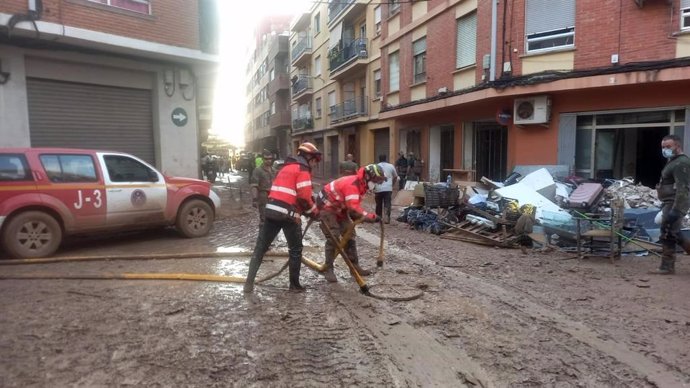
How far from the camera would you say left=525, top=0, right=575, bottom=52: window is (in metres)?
12.2

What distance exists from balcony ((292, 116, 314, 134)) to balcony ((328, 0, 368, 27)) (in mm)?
7956

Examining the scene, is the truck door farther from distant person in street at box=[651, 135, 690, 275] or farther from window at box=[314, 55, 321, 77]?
window at box=[314, 55, 321, 77]

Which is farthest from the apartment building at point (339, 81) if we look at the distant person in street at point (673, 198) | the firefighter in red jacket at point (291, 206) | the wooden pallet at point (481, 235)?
the firefighter in red jacket at point (291, 206)

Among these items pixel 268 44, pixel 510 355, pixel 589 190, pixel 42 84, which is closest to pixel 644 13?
pixel 589 190

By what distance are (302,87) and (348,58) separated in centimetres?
1048

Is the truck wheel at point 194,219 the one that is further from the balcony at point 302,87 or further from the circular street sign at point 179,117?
the balcony at point 302,87

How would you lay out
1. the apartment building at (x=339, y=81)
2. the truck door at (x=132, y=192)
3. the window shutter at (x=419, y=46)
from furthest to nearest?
the apartment building at (x=339, y=81)
the window shutter at (x=419, y=46)
the truck door at (x=132, y=192)

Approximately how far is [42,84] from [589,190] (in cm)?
1145

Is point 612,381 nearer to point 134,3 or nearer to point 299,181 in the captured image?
point 299,181

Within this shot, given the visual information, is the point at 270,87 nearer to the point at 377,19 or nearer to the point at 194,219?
the point at 377,19

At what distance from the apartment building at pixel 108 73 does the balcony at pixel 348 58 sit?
12.2 metres

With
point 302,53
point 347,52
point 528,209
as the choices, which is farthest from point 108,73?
point 302,53

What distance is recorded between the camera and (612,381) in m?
3.28

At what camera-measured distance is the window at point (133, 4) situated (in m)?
10.5
